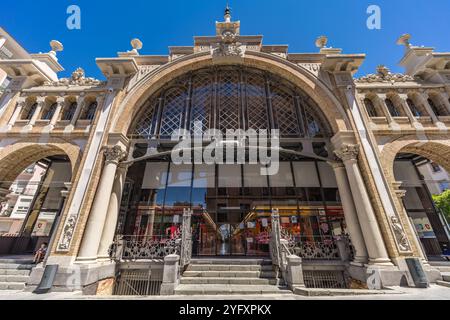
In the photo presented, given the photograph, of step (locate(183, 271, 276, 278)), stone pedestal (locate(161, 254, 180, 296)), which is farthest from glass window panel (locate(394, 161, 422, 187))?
stone pedestal (locate(161, 254, 180, 296))

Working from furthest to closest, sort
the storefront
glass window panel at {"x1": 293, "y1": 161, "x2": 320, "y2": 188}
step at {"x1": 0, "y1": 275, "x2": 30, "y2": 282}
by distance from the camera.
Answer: glass window panel at {"x1": 293, "y1": 161, "x2": 320, "y2": 188} < the storefront < step at {"x1": 0, "y1": 275, "x2": 30, "y2": 282}

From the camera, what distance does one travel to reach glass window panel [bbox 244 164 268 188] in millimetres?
12094

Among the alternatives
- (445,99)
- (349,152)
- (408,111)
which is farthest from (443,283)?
(445,99)

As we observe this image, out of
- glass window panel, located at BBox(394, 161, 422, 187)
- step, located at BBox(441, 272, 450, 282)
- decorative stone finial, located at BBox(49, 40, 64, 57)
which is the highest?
decorative stone finial, located at BBox(49, 40, 64, 57)

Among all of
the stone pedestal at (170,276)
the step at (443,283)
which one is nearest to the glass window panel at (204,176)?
the stone pedestal at (170,276)

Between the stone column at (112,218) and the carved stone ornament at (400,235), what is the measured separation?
1177 cm

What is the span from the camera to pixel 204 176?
1226cm

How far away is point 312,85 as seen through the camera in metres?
10.7

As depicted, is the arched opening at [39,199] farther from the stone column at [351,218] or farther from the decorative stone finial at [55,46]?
the stone column at [351,218]

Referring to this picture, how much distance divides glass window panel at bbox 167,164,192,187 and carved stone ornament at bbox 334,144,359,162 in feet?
27.6

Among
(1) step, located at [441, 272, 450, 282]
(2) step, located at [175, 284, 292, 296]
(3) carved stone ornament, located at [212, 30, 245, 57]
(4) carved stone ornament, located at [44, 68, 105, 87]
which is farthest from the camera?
(3) carved stone ornament, located at [212, 30, 245, 57]

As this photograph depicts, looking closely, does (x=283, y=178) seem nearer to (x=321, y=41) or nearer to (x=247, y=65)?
(x=247, y=65)

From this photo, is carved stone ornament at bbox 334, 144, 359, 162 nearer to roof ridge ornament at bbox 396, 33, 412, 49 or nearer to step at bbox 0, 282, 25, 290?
roof ridge ornament at bbox 396, 33, 412, 49

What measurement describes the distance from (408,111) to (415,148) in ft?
6.37
